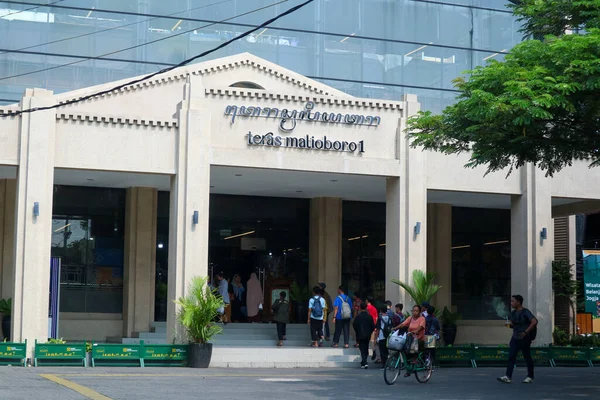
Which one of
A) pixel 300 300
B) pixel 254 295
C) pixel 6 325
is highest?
pixel 254 295

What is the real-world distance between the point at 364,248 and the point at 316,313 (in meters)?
7.46

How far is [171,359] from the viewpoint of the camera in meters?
23.6

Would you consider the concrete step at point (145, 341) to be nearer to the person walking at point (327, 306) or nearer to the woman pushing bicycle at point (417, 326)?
the person walking at point (327, 306)

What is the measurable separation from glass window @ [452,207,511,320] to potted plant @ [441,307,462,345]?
102 inches

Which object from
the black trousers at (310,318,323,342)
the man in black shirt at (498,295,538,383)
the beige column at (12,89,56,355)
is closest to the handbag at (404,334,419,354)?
the man in black shirt at (498,295,538,383)

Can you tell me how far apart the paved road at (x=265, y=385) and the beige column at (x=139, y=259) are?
22.7 ft

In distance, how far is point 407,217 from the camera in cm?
2644

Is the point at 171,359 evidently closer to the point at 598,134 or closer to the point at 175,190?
the point at 175,190

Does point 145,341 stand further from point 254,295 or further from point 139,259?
point 254,295

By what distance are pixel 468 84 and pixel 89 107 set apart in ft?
37.9

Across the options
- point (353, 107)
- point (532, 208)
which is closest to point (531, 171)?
point (532, 208)

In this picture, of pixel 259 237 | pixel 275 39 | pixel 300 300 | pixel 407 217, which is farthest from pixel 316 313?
pixel 275 39

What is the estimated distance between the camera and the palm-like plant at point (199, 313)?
2348 centimetres

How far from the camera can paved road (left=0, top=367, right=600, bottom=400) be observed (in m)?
16.4
